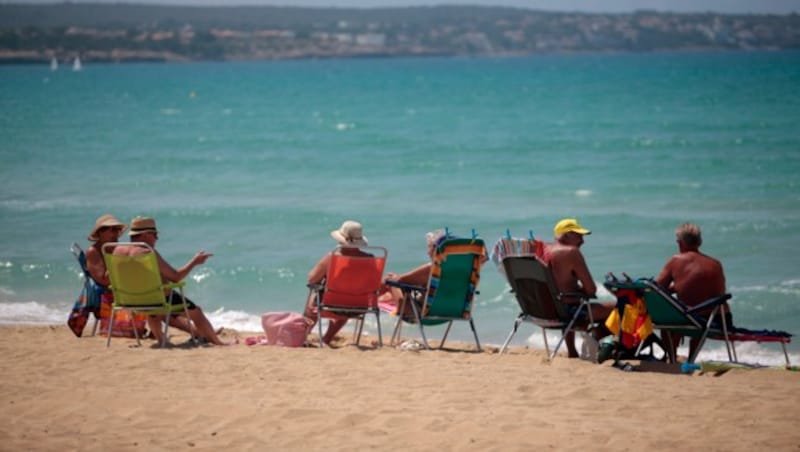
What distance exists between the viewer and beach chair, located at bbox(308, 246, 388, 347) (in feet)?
26.9

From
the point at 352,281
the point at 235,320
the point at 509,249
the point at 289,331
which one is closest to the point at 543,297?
the point at 509,249

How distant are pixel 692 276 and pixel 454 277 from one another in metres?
1.64

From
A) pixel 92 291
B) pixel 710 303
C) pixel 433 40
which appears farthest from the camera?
pixel 433 40

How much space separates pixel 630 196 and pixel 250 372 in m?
14.1

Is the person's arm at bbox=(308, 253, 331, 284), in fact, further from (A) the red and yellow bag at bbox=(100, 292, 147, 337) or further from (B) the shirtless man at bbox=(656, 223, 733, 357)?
(B) the shirtless man at bbox=(656, 223, 733, 357)

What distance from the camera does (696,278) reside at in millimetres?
7602

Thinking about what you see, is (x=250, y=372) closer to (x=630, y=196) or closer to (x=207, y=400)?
(x=207, y=400)

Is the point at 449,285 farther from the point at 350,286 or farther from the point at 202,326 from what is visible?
the point at 202,326

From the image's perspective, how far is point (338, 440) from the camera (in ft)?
18.3

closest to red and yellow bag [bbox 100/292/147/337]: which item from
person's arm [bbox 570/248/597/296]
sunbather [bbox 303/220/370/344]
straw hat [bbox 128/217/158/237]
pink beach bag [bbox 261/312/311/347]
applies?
straw hat [bbox 128/217/158/237]

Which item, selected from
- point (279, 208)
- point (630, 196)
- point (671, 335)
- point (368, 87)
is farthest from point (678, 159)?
point (368, 87)

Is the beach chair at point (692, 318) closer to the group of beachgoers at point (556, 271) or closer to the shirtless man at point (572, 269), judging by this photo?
the group of beachgoers at point (556, 271)

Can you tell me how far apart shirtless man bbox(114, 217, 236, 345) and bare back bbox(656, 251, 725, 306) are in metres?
3.14

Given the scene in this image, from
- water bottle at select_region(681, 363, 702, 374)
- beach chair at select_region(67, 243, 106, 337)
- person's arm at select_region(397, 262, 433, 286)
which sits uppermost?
person's arm at select_region(397, 262, 433, 286)
